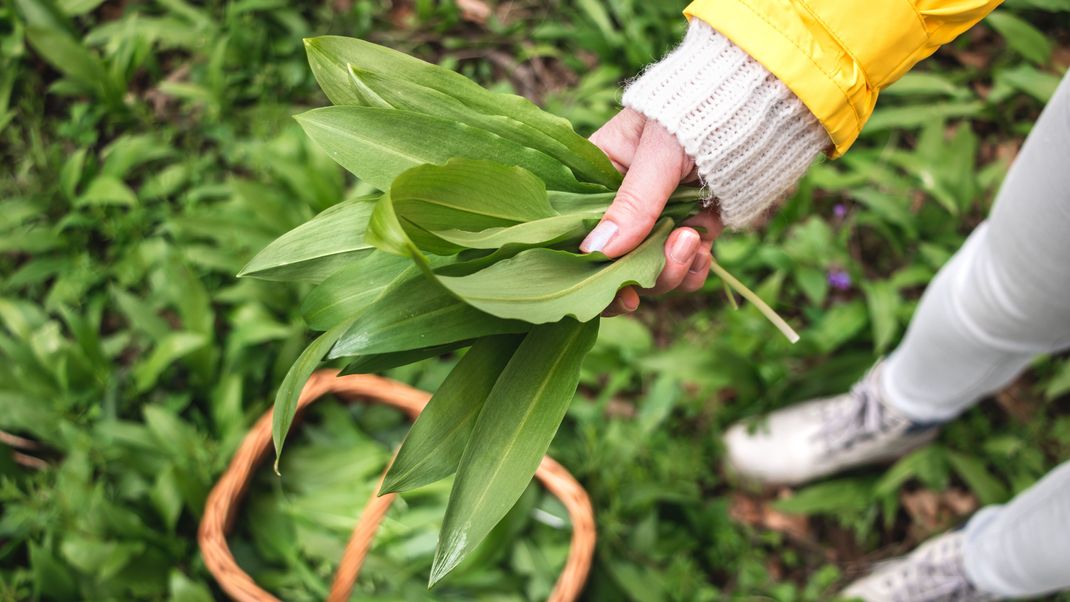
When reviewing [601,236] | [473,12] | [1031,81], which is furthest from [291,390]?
[1031,81]

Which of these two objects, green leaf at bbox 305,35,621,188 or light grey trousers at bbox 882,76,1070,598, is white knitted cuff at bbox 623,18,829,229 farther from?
light grey trousers at bbox 882,76,1070,598

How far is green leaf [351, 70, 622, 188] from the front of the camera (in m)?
0.91

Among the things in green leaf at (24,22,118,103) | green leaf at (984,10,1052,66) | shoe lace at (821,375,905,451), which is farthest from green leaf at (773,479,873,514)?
green leaf at (24,22,118,103)

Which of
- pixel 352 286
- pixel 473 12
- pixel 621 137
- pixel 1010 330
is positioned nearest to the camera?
pixel 352 286

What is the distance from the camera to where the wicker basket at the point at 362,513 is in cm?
134

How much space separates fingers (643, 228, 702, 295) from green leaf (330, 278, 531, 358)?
205 mm

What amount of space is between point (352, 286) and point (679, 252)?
39 cm

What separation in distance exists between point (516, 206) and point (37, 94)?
1.96 metres

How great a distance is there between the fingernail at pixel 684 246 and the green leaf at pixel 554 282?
0.06ft

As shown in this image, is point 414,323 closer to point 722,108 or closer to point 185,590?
point 722,108

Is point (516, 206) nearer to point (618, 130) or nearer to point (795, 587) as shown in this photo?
point (618, 130)

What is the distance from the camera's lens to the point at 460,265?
2.69 ft

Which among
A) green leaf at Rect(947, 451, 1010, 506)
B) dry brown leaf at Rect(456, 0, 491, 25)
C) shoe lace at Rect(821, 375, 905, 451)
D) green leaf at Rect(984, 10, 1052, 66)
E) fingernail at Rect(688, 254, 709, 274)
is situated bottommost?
green leaf at Rect(947, 451, 1010, 506)

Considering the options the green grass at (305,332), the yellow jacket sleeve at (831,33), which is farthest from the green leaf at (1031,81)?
the yellow jacket sleeve at (831,33)
